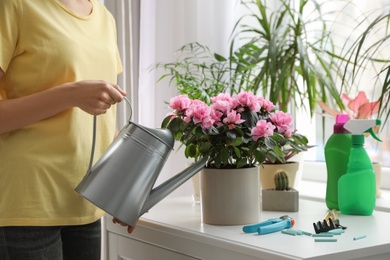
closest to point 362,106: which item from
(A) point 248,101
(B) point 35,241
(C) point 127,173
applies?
(A) point 248,101

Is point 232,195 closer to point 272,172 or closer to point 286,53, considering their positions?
point 272,172

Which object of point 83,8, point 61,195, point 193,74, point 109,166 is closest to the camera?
point 109,166

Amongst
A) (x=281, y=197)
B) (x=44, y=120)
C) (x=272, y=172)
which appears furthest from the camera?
(x=272, y=172)

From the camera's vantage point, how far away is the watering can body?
118 cm

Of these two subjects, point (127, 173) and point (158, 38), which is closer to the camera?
point (127, 173)

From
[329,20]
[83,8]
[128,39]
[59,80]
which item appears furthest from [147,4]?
[59,80]

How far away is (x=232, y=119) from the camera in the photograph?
1.38m

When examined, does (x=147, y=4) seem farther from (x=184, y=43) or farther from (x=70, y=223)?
(x=70, y=223)

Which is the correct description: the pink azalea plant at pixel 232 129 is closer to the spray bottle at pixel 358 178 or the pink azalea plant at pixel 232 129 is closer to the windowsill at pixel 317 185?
the spray bottle at pixel 358 178

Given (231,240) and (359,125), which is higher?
(359,125)

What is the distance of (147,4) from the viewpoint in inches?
92.5

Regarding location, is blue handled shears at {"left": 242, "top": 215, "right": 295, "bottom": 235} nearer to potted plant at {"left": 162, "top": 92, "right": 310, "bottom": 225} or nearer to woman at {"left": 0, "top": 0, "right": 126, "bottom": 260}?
potted plant at {"left": 162, "top": 92, "right": 310, "bottom": 225}

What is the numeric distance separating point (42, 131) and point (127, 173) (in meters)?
0.21

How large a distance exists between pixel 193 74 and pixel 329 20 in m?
0.49
